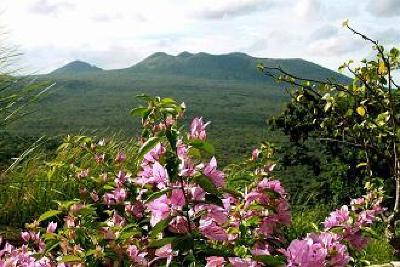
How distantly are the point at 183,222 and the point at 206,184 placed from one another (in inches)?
7.8

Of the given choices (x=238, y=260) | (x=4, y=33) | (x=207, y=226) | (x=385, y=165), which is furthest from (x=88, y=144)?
(x=385, y=165)

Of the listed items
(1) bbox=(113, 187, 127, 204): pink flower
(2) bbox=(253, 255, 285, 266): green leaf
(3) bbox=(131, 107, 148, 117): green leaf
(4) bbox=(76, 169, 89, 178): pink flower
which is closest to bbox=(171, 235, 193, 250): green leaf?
(2) bbox=(253, 255, 285, 266): green leaf

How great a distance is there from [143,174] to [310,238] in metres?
0.63

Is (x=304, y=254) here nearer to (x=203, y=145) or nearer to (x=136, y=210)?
(x=203, y=145)

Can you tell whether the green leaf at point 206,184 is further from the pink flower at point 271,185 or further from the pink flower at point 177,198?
the pink flower at point 271,185

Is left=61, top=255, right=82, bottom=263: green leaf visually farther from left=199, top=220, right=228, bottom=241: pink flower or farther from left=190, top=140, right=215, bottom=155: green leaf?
left=190, top=140, right=215, bottom=155: green leaf

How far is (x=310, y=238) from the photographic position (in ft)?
6.75

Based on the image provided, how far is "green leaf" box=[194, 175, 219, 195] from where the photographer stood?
193 cm

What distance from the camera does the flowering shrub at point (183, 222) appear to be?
6.36 feet

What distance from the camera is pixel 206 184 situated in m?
1.94

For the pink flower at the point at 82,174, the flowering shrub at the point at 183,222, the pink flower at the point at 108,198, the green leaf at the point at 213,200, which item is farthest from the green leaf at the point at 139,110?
the pink flower at the point at 82,174

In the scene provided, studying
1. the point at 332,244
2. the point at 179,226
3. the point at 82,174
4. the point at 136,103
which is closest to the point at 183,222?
the point at 179,226

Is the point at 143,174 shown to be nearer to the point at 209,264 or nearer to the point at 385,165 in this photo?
the point at 209,264

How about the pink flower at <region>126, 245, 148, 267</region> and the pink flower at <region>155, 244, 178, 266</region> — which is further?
the pink flower at <region>126, 245, 148, 267</region>
